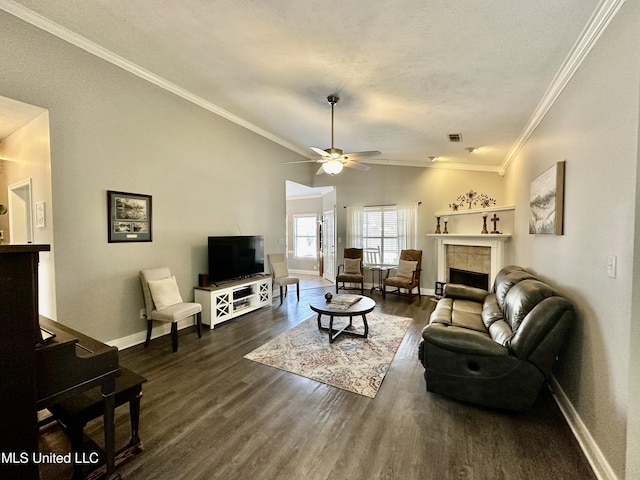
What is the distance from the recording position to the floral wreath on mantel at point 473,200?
5836mm

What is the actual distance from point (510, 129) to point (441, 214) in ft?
7.21

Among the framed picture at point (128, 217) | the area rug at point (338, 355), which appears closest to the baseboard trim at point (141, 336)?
the framed picture at point (128, 217)

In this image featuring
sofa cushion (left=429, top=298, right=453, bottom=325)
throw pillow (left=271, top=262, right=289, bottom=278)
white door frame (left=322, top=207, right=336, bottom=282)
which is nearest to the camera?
sofa cushion (left=429, top=298, right=453, bottom=325)

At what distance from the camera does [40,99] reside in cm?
260

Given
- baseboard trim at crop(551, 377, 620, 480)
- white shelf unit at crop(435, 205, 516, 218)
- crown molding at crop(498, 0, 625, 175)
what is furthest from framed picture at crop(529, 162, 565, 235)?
baseboard trim at crop(551, 377, 620, 480)

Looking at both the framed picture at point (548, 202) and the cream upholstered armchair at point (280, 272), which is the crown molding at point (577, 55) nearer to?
the framed picture at point (548, 202)

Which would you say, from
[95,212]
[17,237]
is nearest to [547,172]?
[95,212]

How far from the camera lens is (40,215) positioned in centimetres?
283

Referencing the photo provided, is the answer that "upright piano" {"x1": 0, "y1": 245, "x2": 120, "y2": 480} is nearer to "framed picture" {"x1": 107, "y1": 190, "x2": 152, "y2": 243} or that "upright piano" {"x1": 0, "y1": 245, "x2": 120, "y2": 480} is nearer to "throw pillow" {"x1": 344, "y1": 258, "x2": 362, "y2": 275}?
"framed picture" {"x1": 107, "y1": 190, "x2": 152, "y2": 243}

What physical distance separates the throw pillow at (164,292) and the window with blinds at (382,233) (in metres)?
4.56

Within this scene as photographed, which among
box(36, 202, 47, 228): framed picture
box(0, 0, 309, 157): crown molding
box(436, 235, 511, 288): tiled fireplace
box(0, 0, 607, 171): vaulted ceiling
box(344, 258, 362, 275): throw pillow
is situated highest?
box(0, 0, 309, 157): crown molding

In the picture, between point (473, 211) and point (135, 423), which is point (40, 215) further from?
point (473, 211)

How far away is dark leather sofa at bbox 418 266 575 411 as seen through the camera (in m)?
1.98

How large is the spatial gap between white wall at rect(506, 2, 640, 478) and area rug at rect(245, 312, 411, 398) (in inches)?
59.1
